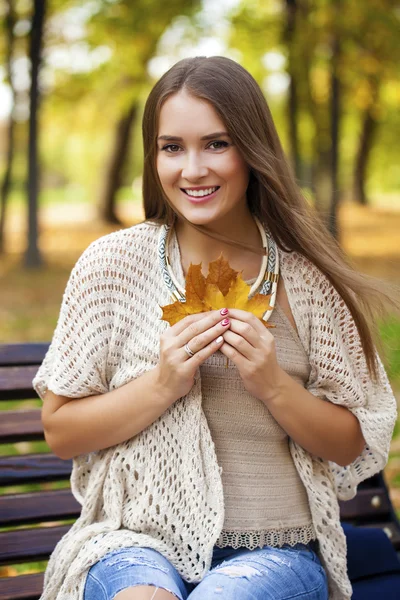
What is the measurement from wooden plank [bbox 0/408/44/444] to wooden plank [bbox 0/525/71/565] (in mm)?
315

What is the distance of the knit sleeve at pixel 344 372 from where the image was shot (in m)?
2.26

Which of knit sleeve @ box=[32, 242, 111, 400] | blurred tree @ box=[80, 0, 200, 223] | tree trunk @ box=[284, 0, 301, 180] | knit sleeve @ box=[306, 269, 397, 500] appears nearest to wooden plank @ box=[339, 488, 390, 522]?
knit sleeve @ box=[306, 269, 397, 500]

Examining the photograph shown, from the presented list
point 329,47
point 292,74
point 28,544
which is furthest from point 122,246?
point 292,74

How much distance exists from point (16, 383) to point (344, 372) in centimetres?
120

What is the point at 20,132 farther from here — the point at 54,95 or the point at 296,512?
the point at 296,512

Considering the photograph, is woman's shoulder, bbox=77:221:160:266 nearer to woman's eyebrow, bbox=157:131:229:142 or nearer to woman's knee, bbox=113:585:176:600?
woman's eyebrow, bbox=157:131:229:142

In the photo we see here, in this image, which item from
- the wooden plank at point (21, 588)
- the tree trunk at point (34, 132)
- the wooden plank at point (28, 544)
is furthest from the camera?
the tree trunk at point (34, 132)

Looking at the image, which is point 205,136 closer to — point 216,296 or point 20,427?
point 216,296

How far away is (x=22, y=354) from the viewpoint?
2.98m

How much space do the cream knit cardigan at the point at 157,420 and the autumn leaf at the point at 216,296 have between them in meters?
0.17

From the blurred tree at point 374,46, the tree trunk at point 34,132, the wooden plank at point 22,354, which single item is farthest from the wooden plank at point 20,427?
A: the blurred tree at point 374,46

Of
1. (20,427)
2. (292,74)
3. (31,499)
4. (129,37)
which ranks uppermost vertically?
(129,37)

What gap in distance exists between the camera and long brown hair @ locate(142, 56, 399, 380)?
211 centimetres

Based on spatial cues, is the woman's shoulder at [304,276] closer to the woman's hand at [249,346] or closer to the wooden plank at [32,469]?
the woman's hand at [249,346]
